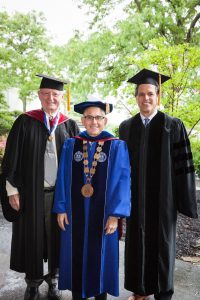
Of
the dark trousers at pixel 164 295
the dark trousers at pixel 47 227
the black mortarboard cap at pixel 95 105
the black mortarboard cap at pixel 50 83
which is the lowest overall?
the dark trousers at pixel 164 295

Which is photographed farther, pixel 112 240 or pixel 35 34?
pixel 35 34

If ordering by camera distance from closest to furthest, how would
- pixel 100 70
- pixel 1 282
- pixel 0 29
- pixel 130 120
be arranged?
pixel 130 120
pixel 1 282
pixel 100 70
pixel 0 29

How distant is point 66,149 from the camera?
293 centimetres

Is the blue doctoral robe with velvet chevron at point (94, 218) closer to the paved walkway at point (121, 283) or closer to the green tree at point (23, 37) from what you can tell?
the paved walkway at point (121, 283)

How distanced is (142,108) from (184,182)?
31.7 inches

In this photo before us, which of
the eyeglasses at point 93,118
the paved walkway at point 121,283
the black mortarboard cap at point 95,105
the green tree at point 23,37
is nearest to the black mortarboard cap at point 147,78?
the black mortarboard cap at point 95,105

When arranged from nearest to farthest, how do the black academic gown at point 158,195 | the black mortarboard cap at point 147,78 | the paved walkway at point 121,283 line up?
the black academic gown at point 158,195
the black mortarboard cap at point 147,78
the paved walkway at point 121,283

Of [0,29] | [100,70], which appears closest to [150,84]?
[100,70]

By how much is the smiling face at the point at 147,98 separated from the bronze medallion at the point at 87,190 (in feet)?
3.01

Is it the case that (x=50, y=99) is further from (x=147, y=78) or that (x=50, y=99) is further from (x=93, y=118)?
(x=147, y=78)

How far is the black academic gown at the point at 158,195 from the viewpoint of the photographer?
3014 mm

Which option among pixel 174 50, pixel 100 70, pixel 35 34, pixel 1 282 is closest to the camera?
pixel 1 282

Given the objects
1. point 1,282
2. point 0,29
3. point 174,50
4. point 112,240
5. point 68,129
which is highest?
point 0,29

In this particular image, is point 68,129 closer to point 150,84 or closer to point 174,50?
point 150,84
